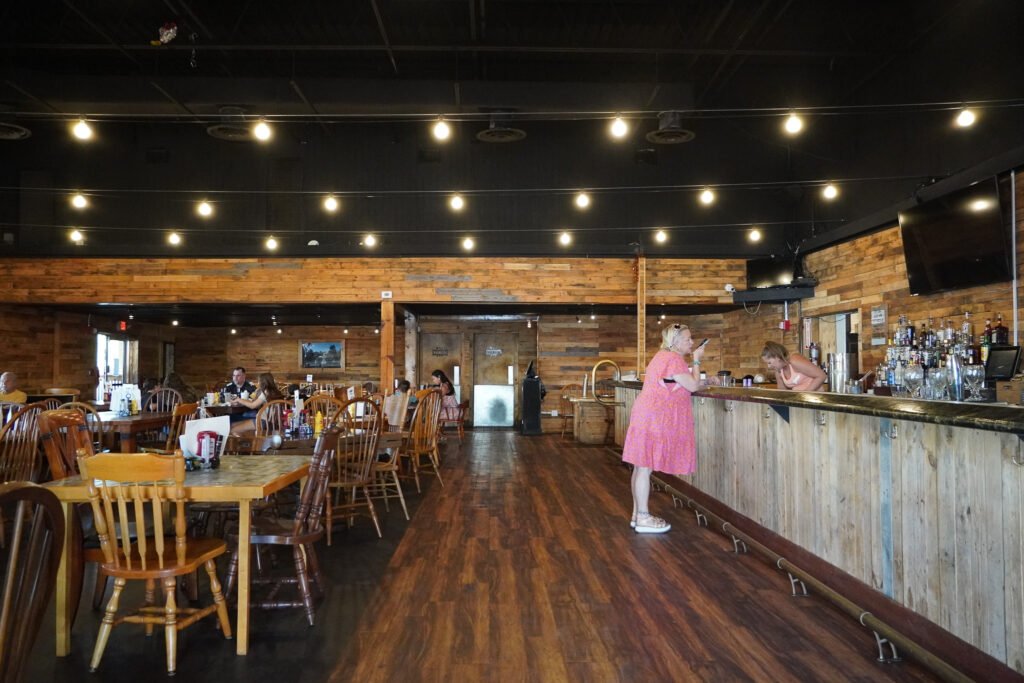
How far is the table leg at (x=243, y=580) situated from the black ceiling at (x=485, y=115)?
5.30 metres

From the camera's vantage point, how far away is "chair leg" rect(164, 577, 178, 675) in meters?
2.72

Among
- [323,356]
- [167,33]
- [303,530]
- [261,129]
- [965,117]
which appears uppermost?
[167,33]

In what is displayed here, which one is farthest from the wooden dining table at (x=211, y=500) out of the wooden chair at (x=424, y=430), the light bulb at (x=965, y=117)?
the light bulb at (x=965, y=117)

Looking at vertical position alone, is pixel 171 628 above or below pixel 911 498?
below

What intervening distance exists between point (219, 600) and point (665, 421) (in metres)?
3.20

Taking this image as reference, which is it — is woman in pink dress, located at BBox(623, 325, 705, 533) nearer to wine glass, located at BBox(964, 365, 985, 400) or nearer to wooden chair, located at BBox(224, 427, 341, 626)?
wine glass, located at BBox(964, 365, 985, 400)

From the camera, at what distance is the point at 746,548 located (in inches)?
182

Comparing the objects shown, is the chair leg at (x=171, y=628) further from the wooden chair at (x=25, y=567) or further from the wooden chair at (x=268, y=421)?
the wooden chair at (x=268, y=421)

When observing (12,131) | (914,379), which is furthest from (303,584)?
(12,131)

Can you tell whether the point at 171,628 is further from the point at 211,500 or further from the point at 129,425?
the point at 129,425

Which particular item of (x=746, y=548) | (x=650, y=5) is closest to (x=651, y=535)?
(x=746, y=548)

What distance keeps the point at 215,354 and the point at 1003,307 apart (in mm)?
16160

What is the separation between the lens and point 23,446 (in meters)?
5.02

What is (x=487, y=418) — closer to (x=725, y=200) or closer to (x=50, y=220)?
(x=725, y=200)
